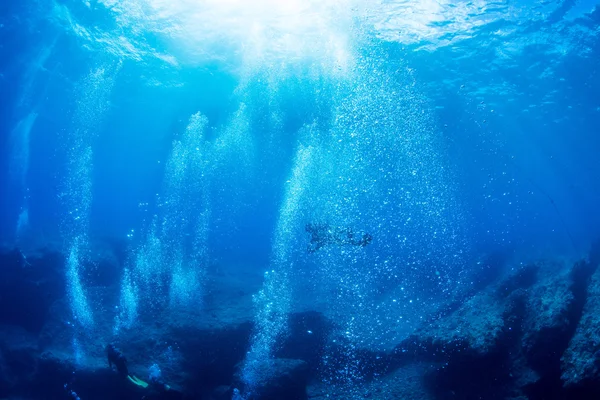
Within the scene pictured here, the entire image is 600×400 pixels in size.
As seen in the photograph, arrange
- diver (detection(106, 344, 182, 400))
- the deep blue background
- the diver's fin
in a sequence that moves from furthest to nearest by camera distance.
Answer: the deep blue background < diver (detection(106, 344, 182, 400)) < the diver's fin

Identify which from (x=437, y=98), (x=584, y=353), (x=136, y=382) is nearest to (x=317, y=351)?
(x=136, y=382)

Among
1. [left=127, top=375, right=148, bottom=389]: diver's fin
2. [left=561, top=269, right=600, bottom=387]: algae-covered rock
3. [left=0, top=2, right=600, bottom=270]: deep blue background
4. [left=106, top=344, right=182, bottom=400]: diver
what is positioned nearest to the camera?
[left=561, top=269, right=600, bottom=387]: algae-covered rock

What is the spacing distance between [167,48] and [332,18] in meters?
9.18

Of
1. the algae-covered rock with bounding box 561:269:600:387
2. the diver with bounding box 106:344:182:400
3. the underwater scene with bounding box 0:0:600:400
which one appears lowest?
the algae-covered rock with bounding box 561:269:600:387

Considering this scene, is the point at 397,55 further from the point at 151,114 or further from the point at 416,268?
the point at 151,114

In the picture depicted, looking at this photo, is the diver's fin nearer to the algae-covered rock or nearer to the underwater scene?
the underwater scene

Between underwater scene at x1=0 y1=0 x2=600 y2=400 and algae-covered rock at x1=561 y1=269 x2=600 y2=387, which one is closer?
algae-covered rock at x1=561 y1=269 x2=600 y2=387

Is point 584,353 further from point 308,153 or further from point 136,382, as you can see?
point 308,153

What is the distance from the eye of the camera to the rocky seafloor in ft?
26.5

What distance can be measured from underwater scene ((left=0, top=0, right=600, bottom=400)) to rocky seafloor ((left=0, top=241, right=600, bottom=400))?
0.06 m

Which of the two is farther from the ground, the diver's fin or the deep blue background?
the deep blue background

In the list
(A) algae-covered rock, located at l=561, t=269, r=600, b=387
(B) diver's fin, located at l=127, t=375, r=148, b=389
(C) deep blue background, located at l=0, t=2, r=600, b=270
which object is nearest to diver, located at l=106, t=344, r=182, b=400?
(B) diver's fin, located at l=127, t=375, r=148, b=389

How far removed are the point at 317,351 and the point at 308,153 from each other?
25374mm

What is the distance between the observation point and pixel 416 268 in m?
24.6
